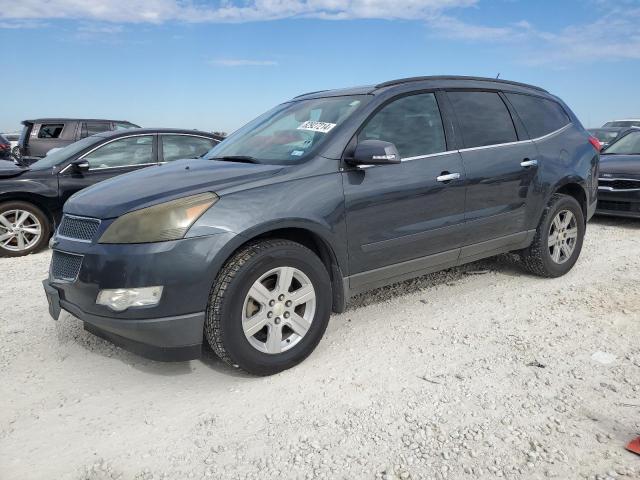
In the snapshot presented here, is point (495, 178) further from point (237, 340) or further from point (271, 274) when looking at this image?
point (237, 340)

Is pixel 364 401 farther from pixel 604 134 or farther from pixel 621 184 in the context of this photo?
pixel 604 134

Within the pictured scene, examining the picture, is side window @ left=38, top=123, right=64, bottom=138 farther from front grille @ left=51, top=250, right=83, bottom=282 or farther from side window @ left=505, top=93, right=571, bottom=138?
side window @ left=505, top=93, right=571, bottom=138

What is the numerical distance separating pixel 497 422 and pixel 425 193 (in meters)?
1.67

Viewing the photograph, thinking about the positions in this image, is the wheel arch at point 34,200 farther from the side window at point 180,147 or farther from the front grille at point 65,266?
the front grille at point 65,266

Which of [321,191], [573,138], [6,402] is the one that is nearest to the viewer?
[6,402]

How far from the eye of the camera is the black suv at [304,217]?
9.22 ft

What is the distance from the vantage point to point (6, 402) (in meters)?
2.93

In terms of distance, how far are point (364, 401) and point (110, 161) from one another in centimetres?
535

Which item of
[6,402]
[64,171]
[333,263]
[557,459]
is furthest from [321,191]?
[64,171]

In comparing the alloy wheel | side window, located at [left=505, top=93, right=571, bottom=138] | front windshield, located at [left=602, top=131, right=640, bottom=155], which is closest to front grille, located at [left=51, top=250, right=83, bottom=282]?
the alloy wheel

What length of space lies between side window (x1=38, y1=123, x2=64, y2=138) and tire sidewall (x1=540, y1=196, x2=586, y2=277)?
11.2 metres

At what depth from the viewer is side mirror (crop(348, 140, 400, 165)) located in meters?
Result: 3.26

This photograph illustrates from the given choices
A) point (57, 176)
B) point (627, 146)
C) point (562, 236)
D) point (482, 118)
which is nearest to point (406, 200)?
point (482, 118)

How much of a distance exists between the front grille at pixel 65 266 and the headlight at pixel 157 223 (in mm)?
243
